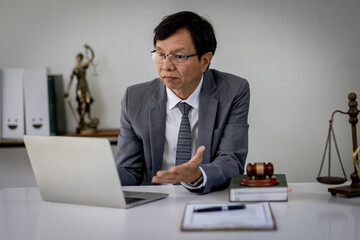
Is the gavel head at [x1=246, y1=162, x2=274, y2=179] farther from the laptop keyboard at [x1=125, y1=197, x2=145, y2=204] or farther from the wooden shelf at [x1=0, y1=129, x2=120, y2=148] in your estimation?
the wooden shelf at [x1=0, y1=129, x2=120, y2=148]

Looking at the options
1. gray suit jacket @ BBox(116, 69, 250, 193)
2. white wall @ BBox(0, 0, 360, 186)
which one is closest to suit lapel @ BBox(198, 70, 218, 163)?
gray suit jacket @ BBox(116, 69, 250, 193)

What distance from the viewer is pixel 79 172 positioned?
1.60m

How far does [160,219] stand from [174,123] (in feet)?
2.96

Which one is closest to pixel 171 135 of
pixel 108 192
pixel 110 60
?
pixel 108 192

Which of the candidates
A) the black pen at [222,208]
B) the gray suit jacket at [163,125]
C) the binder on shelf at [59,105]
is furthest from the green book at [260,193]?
the binder on shelf at [59,105]

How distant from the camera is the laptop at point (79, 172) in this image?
5.03ft

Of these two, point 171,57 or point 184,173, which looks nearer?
point 184,173

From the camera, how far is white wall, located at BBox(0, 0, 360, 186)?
11.8 ft

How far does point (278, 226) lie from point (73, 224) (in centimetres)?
60

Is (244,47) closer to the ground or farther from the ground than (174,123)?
farther from the ground

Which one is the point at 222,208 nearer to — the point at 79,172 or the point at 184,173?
the point at 184,173

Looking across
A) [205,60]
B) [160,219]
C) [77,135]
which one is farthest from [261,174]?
[77,135]

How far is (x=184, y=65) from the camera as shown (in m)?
2.17

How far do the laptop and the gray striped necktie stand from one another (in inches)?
19.7
